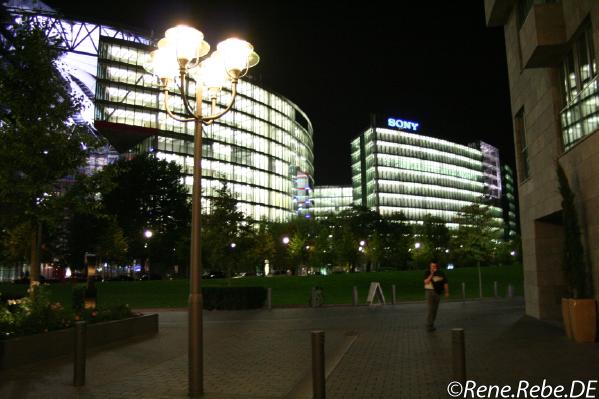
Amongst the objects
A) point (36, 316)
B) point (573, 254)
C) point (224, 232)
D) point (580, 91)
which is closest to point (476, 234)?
point (224, 232)

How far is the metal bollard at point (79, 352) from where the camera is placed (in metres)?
8.02

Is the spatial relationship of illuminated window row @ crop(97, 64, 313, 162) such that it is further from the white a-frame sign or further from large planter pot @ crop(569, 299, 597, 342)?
large planter pot @ crop(569, 299, 597, 342)

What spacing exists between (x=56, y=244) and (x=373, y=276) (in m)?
32.5

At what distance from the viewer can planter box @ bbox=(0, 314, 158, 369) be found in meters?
9.76

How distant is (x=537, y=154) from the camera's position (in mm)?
16594

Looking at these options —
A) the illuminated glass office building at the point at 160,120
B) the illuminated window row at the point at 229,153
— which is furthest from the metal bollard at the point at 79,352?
the illuminated window row at the point at 229,153

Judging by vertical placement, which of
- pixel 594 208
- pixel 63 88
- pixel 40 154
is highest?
pixel 63 88

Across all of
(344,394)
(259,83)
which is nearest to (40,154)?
(344,394)

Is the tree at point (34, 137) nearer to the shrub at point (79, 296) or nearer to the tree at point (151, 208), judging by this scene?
the shrub at point (79, 296)

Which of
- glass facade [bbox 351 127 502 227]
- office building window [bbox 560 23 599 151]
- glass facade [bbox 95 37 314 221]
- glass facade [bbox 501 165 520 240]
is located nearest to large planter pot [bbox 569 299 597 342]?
office building window [bbox 560 23 599 151]

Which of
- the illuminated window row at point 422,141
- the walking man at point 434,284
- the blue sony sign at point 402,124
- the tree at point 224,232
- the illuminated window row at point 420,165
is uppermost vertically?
the blue sony sign at point 402,124

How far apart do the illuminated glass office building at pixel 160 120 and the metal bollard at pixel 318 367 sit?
70295mm

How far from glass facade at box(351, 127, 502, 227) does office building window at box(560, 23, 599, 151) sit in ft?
387

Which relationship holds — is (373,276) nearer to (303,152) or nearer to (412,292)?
(412,292)
